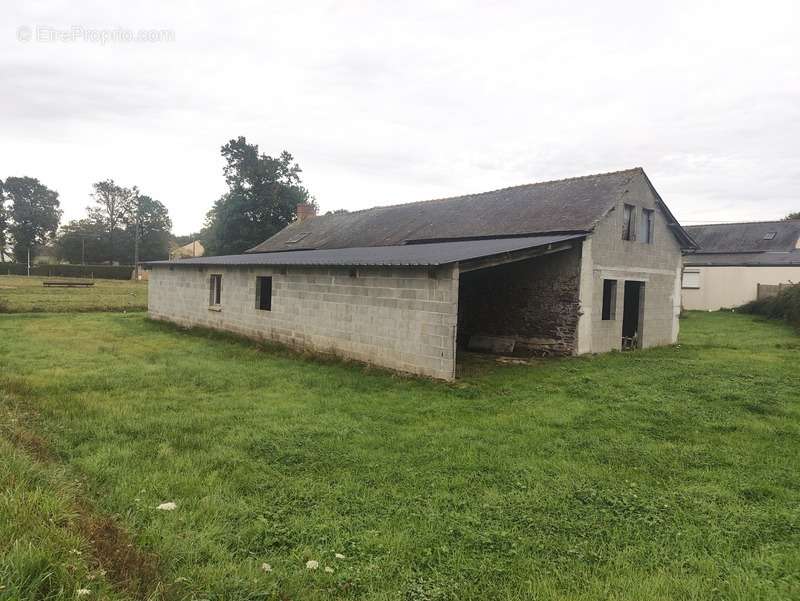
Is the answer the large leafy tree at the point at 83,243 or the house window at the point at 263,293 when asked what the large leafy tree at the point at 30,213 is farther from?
the house window at the point at 263,293

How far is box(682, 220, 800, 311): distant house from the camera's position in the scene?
30.6 meters

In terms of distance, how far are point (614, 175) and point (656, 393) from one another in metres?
8.72

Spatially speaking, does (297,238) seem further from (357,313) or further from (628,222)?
(628,222)

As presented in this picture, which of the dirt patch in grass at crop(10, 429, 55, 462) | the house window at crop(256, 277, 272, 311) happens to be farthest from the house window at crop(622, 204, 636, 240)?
the dirt patch in grass at crop(10, 429, 55, 462)

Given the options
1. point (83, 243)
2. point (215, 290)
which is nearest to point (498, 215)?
point (215, 290)

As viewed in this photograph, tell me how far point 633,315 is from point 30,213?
8972cm

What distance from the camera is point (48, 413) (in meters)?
6.79

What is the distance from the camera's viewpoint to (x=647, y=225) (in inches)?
635

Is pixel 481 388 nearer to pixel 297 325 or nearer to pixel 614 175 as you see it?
pixel 297 325

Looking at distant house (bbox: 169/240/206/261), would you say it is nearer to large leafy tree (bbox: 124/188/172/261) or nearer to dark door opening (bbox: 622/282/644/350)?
large leafy tree (bbox: 124/188/172/261)

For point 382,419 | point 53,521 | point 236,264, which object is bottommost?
point 382,419

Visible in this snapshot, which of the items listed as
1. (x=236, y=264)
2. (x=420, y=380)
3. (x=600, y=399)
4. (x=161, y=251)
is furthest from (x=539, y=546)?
(x=161, y=251)

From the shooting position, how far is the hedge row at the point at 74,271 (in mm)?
56000

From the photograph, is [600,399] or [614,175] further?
[614,175]
